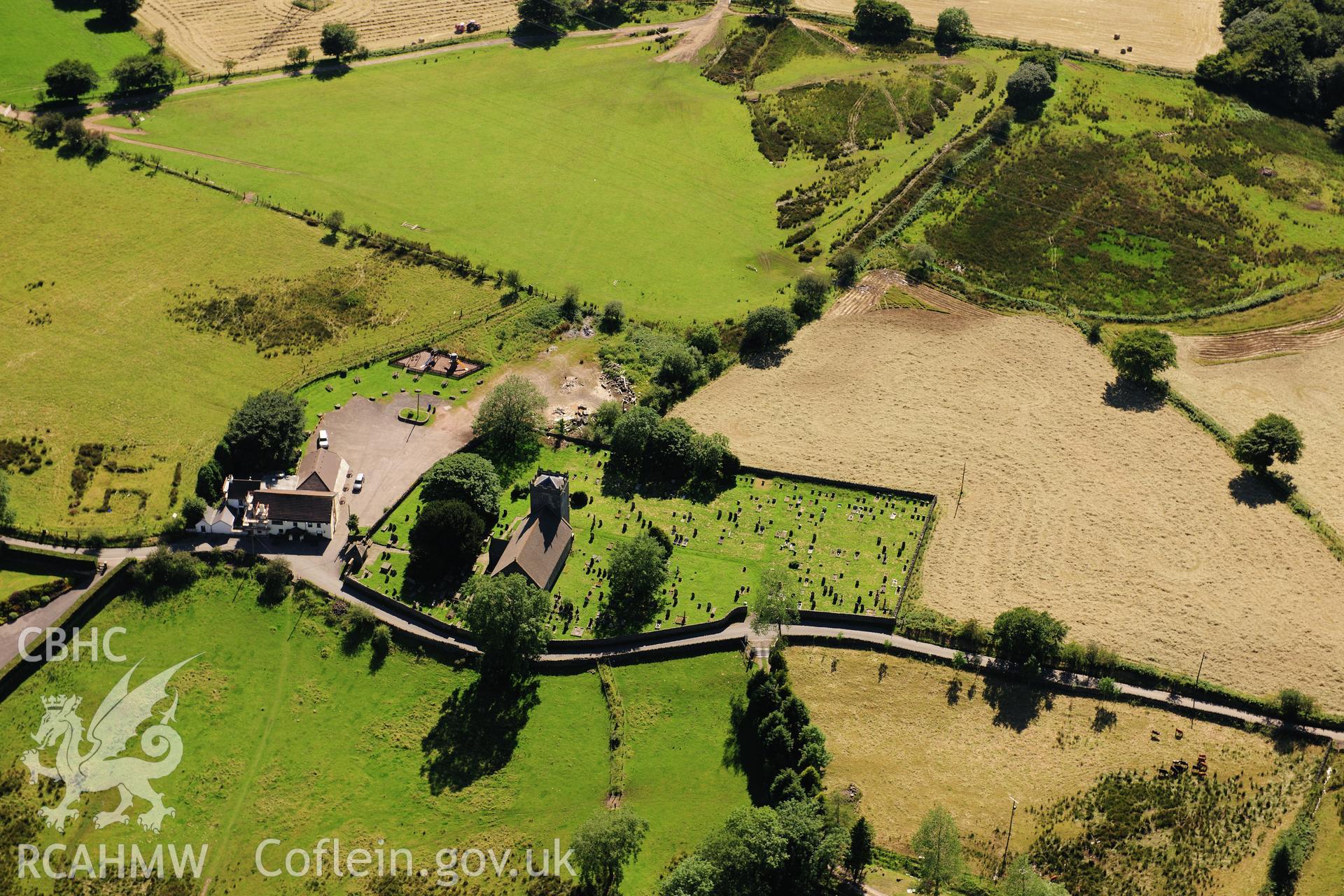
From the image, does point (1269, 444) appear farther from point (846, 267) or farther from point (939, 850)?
point (939, 850)

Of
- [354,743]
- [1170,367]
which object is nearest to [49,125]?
[354,743]

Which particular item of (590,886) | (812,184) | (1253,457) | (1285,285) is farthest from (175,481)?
(1285,285)

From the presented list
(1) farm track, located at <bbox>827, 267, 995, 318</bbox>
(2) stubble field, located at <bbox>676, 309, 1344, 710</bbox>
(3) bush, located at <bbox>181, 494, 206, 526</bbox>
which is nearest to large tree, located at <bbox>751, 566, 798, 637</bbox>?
(2) stubble field, located at <bbox>676, 309, 1344, 710</bbox>

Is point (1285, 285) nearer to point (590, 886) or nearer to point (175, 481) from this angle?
point (590, 886)

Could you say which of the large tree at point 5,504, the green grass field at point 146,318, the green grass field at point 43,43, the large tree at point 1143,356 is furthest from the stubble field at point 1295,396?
the green grass field at point 43,43

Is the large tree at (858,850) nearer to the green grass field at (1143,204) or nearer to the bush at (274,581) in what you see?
the bush at (274,581)

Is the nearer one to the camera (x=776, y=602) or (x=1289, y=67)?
A: (x=776, y=602)
